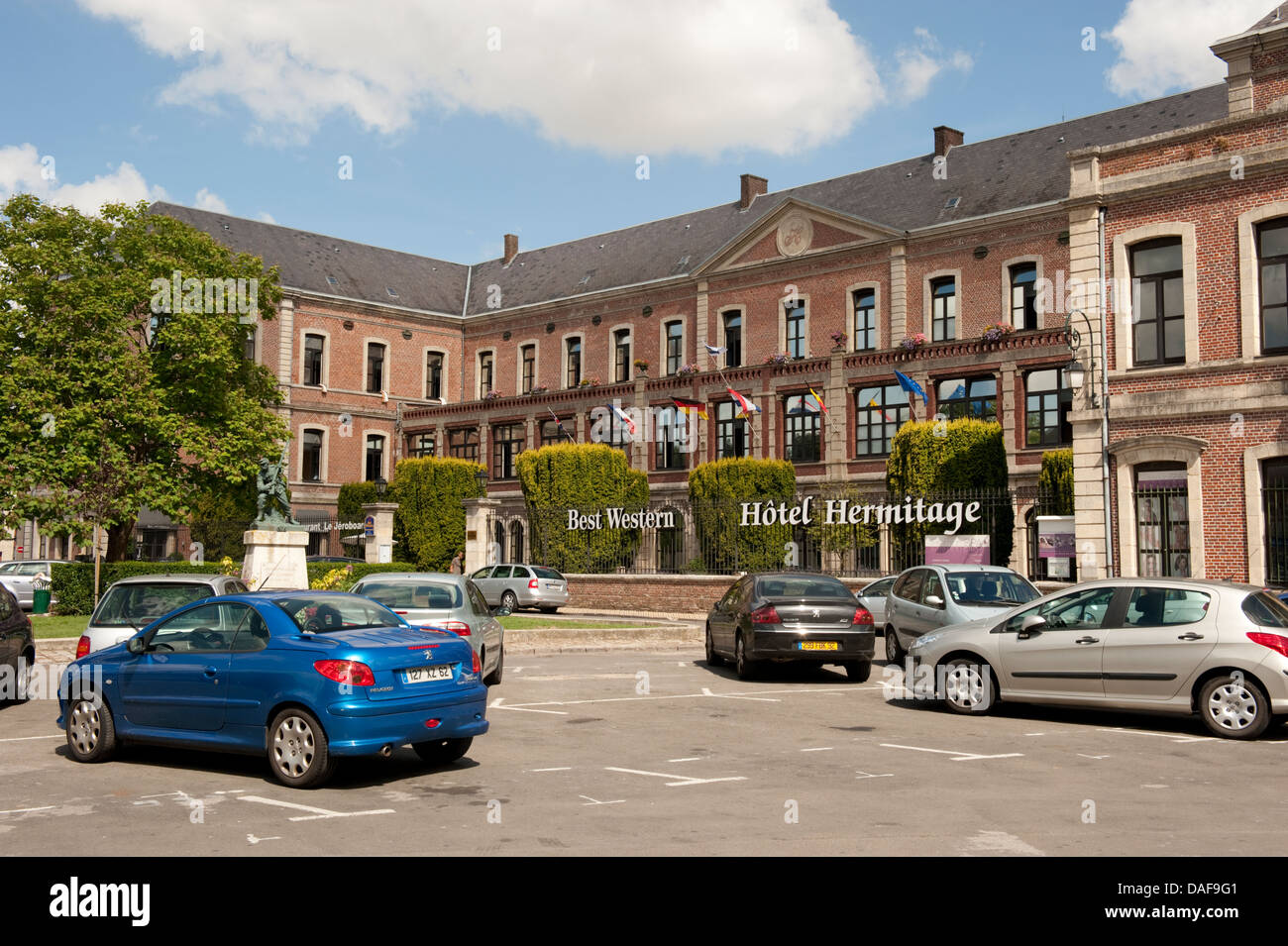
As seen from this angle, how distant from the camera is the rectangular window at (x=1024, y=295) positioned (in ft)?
127

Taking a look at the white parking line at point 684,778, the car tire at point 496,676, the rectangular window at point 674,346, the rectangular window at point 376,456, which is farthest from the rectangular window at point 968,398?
the white parking line at point 684,778

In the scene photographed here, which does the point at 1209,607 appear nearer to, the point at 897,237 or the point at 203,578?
the point at 203,578

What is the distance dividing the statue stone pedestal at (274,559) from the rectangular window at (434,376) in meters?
33.3

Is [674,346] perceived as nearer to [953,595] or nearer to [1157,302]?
[1157,302]

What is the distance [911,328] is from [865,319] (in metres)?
2.16

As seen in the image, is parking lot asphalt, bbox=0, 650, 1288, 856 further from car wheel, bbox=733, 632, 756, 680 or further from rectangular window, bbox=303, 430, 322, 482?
rectangular window, bbox=303, 430, 322, 482

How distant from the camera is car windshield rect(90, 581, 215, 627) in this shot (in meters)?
12.1

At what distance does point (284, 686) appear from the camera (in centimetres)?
823

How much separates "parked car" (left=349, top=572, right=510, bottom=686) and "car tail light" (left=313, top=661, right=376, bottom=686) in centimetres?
487

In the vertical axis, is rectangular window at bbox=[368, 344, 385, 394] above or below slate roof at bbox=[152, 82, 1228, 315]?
below

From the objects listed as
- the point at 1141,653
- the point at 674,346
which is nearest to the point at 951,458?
the point at 674,346

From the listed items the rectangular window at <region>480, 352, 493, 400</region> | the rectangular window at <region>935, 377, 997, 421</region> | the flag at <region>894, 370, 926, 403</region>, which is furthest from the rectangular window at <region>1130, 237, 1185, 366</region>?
the rectangular window at <region>480, 352, 493, 400</region>

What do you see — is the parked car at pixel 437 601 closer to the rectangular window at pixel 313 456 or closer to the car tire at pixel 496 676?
the car tire at pixel 496 676

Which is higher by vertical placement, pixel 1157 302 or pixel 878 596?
pixel 1157 302
